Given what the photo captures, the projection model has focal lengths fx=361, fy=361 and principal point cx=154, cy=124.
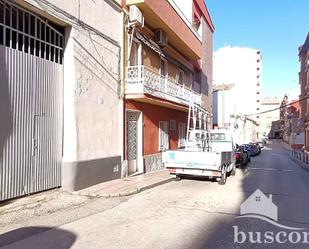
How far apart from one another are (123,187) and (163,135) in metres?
8.05

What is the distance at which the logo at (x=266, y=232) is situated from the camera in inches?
241

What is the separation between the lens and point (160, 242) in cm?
581

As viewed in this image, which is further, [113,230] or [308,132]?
[308,132]

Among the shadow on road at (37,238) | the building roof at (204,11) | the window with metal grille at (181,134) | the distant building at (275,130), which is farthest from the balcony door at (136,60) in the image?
the distant building at (275,130)

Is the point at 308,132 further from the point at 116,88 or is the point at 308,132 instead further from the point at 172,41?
the point at 116,88

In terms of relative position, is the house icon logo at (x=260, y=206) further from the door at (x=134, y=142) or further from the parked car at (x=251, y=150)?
the parked car at (x=251, y=150)

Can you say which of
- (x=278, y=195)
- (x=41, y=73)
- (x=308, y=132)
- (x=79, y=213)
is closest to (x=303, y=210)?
(x=278, y=195)

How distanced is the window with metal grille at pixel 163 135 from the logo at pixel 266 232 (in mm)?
8782

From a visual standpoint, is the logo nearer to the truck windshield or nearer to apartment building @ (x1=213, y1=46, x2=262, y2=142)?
the truck windshield

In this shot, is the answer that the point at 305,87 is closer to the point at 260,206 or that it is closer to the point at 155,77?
the point at 155,77

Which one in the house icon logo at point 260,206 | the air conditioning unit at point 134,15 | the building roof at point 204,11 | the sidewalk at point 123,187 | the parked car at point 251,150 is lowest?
the house icon logo at point 260,206

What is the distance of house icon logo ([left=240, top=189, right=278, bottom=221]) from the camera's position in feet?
26.9

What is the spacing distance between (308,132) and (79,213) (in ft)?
125

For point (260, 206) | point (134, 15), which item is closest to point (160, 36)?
point (134, 15)
